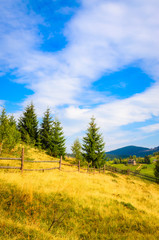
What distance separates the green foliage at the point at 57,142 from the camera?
33.7 metres

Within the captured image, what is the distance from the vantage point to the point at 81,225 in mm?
5953

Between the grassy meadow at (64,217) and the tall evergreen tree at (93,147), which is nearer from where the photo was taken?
the grassy meadow at (64,217)

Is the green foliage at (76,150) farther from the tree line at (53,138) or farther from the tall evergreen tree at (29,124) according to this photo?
the tall evergreen tree at (29,124)

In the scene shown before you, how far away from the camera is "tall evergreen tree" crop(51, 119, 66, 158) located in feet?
111

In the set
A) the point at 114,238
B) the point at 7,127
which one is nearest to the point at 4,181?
the point at 114,238

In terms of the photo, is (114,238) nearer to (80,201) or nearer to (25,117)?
(80,201)

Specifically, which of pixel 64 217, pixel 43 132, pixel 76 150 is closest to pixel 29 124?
pixel 43 132

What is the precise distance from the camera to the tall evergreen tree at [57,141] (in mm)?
33719

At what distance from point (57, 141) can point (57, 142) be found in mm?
596

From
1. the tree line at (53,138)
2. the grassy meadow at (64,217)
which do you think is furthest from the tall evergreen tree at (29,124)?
the grassy meadow at (64,217)

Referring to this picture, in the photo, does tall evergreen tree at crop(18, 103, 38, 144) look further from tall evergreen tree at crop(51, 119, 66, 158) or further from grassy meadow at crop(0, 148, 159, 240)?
grassy meadow at crop(0, 148, 159, 240)

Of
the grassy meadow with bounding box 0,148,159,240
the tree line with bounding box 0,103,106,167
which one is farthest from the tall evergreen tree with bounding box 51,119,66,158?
the grassy meadow with bounding box 0,148,159,240

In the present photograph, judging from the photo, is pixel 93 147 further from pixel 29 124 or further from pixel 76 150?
pixel 29 124

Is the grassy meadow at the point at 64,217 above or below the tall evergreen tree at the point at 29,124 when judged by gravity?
below
